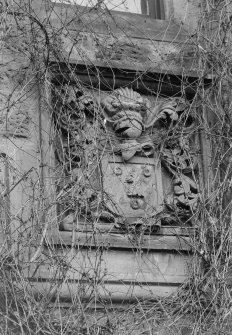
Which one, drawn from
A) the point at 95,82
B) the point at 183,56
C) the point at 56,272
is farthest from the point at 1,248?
the point at 183,56

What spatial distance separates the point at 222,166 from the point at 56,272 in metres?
1.34

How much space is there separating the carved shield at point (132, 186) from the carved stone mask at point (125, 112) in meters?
0.18

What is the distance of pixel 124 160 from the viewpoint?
7613 millimetres

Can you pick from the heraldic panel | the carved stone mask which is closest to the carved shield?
the heraldic panel

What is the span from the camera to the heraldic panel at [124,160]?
741 cm

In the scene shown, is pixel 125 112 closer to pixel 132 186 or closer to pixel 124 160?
pixel 124 160

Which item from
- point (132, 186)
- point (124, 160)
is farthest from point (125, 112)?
point (132, 186)

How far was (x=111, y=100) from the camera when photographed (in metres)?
7.73

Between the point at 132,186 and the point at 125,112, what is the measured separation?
0.46 m

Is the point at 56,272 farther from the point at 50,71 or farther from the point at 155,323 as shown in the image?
the point at 50,71

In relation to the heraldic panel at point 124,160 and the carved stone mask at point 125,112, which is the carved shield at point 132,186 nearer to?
the heraldic panel at point 124,160

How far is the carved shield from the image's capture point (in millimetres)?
7496

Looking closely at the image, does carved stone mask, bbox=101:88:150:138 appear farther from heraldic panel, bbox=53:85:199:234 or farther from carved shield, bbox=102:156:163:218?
carved shield, bbox=102:156:163:218

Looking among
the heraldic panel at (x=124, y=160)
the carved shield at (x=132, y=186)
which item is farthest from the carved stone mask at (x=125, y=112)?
the carved shield at (x=132, y=186)
